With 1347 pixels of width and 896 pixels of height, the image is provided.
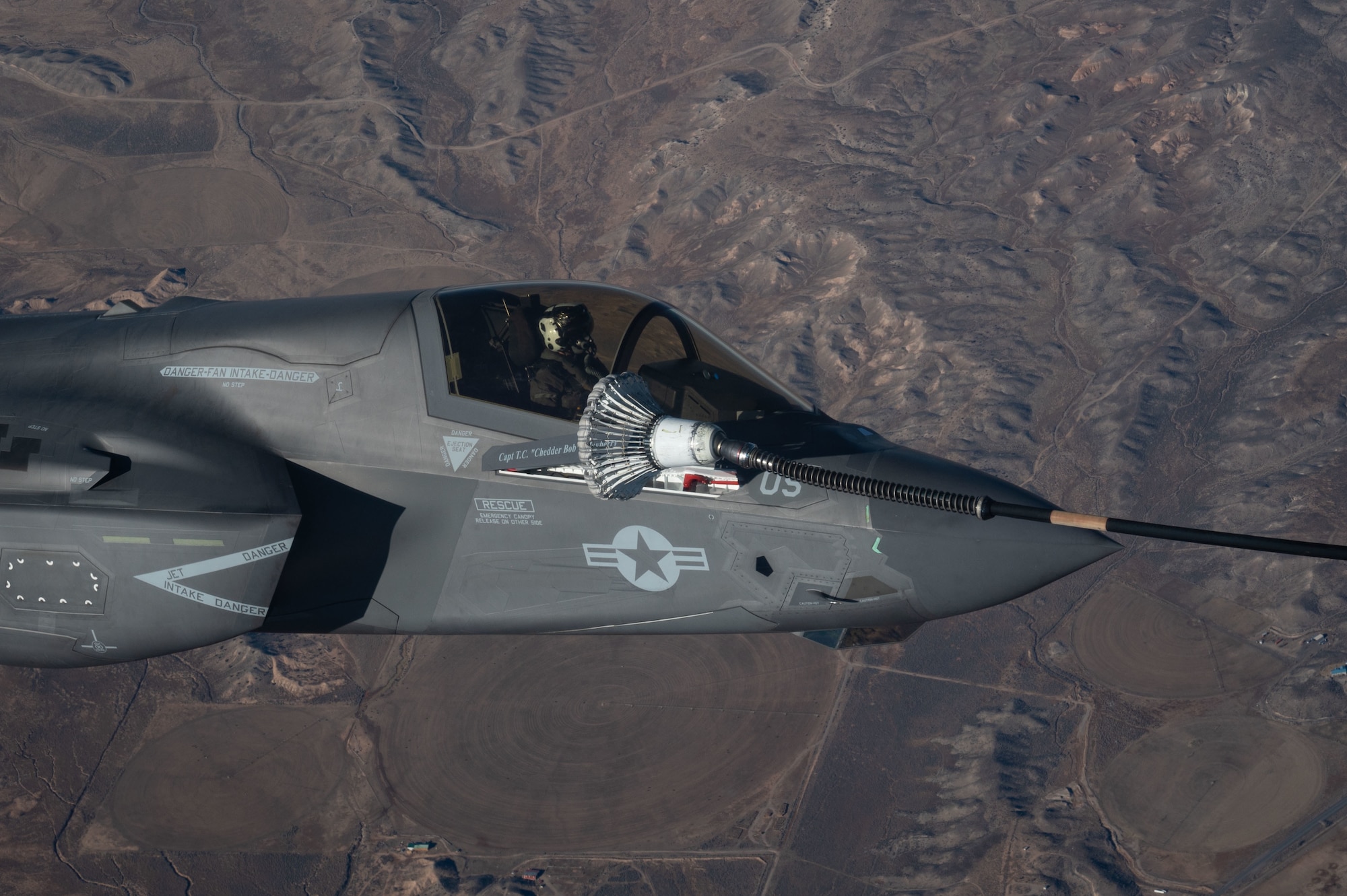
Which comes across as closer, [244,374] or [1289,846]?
[244,374]

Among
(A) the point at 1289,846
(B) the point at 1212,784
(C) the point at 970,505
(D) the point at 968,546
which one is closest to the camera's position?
(C) the point at 970,505

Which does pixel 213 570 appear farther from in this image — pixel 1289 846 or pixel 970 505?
pixel 1289 846

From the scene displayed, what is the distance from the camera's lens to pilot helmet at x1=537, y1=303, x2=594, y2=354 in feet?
40.0

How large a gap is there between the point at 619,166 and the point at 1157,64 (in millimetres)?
35917

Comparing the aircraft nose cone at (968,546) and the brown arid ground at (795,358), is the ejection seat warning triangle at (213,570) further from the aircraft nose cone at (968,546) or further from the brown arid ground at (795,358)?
the brown arid ground at (795,358)

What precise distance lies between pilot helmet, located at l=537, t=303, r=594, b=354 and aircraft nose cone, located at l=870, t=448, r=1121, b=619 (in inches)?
140

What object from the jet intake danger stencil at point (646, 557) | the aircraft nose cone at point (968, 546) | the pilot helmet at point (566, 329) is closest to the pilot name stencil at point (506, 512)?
the jet intake danger stencil at point (646, 557)

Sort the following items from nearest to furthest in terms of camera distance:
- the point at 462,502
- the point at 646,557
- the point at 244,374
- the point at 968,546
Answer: the point at 968,546, the point at 646,557, the point at 462,502, the point at 244,374

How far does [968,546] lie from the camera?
35.6 ft

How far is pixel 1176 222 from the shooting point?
64.8m

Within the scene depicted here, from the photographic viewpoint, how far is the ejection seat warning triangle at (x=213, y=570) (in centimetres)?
1181

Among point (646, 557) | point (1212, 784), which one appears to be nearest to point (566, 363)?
point (646, 557)

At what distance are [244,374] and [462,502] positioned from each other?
3.26m

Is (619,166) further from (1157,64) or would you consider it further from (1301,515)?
(1301,515)
